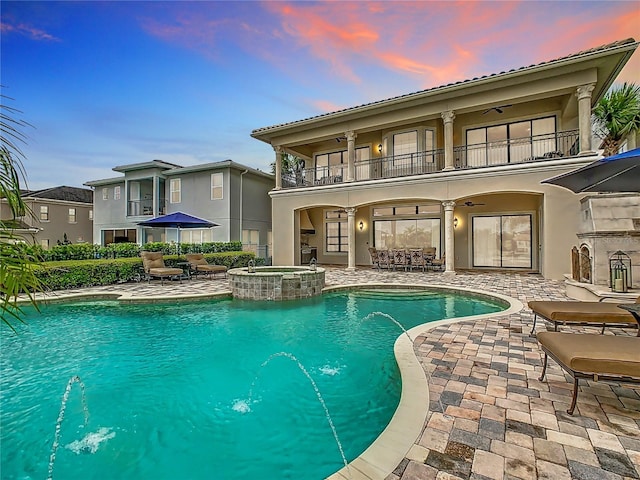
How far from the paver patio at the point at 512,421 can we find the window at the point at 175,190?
19464mm

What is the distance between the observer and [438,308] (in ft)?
26.0

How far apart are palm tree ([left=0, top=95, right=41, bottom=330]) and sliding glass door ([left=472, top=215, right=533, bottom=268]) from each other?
16053 millimetres

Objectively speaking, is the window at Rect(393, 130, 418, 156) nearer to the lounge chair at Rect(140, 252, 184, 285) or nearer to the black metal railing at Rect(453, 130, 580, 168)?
the black metal railing at Rect(453, 130, 580, 168)

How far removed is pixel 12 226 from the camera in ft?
5.32

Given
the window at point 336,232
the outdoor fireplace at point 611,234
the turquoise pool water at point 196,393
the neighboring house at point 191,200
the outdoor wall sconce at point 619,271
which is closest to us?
the turquoise pool water at point 196,393

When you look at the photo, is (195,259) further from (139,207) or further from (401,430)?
(139,207)

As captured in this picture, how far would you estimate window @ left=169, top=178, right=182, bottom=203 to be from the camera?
20625 mm

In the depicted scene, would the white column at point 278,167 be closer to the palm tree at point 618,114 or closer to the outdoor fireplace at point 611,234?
the outdoor fireplace at point 611,234

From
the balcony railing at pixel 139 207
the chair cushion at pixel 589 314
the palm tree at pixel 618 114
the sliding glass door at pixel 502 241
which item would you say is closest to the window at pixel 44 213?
the balcony railing at pixel 139 207

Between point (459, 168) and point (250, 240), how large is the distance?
42.3 feet

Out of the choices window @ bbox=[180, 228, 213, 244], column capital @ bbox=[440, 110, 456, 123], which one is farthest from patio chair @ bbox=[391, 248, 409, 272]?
window @ bbox=[180, 228, 213, 244]

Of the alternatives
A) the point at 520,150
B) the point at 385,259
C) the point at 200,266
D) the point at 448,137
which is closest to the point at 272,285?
the point at 200,266

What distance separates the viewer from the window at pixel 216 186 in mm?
19031

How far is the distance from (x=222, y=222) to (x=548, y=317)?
672 inches
